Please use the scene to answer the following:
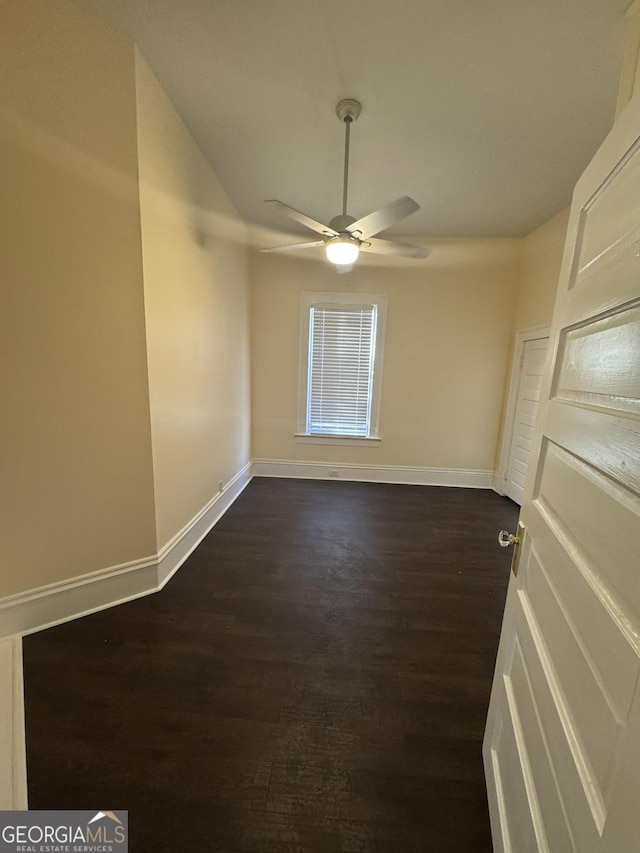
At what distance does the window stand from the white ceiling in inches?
54.3

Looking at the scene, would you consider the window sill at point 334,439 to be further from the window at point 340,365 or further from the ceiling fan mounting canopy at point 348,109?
the ceiling fan mounting canopy at point 348,109

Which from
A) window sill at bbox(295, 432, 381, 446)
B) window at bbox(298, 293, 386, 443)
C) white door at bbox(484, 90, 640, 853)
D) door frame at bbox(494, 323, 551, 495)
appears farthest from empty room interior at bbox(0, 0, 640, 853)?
window sill at bbox(295, 432, 381, 446)

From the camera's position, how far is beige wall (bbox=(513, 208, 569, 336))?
319 cm

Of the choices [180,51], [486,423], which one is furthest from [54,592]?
[486,423]

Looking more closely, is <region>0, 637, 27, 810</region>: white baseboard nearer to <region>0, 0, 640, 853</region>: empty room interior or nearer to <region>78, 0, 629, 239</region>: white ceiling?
<region>0, 0, 640, 853</region>: empty room interior

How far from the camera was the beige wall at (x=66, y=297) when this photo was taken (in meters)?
1.53

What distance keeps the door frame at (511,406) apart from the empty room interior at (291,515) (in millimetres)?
620

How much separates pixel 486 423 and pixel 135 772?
4.27m

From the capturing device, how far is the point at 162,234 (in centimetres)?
207

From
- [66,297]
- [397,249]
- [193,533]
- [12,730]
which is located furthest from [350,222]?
[12,730]

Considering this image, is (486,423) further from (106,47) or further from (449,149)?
(106,47)

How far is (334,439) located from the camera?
4.43 metres

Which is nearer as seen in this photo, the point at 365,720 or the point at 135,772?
the point at 135,772

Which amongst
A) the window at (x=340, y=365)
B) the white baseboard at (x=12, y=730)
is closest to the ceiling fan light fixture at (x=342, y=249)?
the window at (x=340, y=365)
